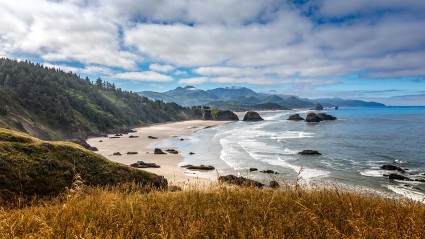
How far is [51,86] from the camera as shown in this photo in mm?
96500

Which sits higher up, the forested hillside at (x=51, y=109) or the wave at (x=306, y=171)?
the forested hillside at (x=51, y=109)

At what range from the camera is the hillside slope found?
12.3 m

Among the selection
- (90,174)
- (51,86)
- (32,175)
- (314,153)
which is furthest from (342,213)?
(51,86)

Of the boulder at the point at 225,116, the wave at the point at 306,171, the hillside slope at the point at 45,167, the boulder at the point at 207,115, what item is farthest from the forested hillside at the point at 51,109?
the wave at the point at 306,171

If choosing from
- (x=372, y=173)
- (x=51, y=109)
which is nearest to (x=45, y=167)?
(x=372, y=173)

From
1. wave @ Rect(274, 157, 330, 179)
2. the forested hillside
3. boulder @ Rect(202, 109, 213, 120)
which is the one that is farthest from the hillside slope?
boulder @ Rect(202, 109, 213, 120)

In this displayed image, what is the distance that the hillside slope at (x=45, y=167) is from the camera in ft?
40.5

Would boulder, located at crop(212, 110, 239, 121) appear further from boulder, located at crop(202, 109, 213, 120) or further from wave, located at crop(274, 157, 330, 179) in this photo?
wave, located at crop(274, 157, 330, 179)

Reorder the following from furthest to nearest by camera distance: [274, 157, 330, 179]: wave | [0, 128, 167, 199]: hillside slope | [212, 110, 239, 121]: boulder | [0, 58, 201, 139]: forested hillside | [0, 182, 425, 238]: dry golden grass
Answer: [212, 110, 239, 121]: boulder < [0, 58, 201, 139]: forested hillside < [274, 157, 330, 179]: wave < [0, 128, 167, 199]: hillside slope < [0, 182, 425, 238]: dry golden grass

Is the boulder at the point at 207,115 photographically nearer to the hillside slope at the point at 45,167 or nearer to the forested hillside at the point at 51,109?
the forested hillside at the point at 51,109

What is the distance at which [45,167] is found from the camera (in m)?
14.0

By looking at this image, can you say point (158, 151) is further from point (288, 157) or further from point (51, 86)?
point (51, 86)

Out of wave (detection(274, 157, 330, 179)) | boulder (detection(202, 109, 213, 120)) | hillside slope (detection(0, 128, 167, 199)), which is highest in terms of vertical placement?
boulder (detection(202, 109, 213, 120))

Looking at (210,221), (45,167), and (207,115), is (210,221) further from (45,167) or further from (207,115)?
(207,115)
